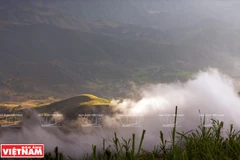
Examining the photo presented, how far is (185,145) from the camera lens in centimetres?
881

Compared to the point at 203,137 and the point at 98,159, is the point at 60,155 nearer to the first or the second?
the point at 98,159

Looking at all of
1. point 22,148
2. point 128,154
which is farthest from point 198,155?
point 22,148

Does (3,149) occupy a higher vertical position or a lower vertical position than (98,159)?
lower

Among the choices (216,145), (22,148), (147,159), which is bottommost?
(22,148)

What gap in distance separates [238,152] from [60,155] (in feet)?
15.1

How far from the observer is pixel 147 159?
8789 millimetres

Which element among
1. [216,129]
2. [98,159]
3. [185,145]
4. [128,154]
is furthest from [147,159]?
[128,154]

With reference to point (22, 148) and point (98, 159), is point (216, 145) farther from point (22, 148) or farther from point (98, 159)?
point (22, 148)

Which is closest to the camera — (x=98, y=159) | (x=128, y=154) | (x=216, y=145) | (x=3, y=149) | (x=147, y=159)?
(x=128, y=154)

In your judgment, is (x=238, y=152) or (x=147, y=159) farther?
(x=147, y=159)

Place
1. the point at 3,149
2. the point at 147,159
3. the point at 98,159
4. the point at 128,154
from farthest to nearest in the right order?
the point at 3,149
the point at 147,159
the point at 98,159
the point at 128,154

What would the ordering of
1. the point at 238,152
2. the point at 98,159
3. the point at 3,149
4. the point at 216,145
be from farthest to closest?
the point at 3,149, the point at 216,145, the point at 98,159, the point at 238,152

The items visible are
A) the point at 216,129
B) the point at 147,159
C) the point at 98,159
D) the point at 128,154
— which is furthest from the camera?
the point at 216,129

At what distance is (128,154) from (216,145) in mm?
3554
